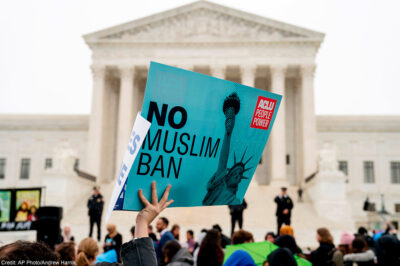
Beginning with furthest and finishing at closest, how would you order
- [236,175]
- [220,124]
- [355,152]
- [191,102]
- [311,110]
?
[355,152]
[311,110]
[236,175]
[220,124]
[191,102]

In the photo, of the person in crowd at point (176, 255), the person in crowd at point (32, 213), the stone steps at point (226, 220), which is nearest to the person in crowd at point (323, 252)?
the person in crowd at point (176, 255)

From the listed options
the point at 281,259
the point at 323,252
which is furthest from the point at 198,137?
the point at 323,252

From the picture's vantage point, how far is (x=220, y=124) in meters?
→ 3.28

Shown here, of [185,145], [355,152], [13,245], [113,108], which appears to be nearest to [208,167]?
[185,145]

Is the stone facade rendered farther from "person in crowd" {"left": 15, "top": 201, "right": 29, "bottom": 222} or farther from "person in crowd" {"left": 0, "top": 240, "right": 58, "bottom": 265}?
"person in crowd" {"left": 0, "top": 240, "right": 58, "bottom": 265}

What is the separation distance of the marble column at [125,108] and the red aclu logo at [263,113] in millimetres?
36324

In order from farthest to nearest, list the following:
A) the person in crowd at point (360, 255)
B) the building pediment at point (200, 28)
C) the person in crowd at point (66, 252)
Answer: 1. the building pediment at point (200, 28)
2. the person in crowd at point (360, 255)
3. the person in crowd at point (66, 252)

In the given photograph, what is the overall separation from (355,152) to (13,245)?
48676mm

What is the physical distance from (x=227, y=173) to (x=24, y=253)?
2.03 meters

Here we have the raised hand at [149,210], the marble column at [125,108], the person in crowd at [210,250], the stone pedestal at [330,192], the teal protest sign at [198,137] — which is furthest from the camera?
the marble column at [125,108]

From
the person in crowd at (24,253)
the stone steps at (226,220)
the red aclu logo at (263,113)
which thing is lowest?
the stone steps at (226,220)

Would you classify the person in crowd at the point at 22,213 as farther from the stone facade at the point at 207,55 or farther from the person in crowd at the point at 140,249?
the stone facade at the point at 207,55

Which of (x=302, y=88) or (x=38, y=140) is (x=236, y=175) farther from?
(x=38, y=140)

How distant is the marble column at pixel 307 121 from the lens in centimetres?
3925
